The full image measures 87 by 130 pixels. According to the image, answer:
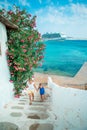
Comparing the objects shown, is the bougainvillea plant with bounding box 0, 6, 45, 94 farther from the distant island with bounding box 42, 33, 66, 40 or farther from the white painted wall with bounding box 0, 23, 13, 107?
the distant island with bounding box 42, 33, 66, 40

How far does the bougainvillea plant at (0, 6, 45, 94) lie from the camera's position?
15167 millimetres

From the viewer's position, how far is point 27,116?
39.5 feet

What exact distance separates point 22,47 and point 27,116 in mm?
5192

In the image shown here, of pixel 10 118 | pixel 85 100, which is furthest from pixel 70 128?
pixel 10 118

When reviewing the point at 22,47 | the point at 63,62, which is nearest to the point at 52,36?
the point at 63,62

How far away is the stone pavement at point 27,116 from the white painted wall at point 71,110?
444mm

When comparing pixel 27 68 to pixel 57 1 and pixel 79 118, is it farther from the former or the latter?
pixel 57 1

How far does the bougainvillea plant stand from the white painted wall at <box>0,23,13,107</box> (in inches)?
23.5

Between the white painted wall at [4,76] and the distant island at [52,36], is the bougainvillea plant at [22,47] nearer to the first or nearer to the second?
the white painted wall at [4,76]

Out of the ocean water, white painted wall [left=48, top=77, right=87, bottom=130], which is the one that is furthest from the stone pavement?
the ocean water

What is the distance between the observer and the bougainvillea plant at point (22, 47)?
15.2 meters

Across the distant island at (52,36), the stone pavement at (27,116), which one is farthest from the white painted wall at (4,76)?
the distant island at (52,36)

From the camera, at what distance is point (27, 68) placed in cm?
1617

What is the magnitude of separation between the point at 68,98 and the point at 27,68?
5.33 metres
